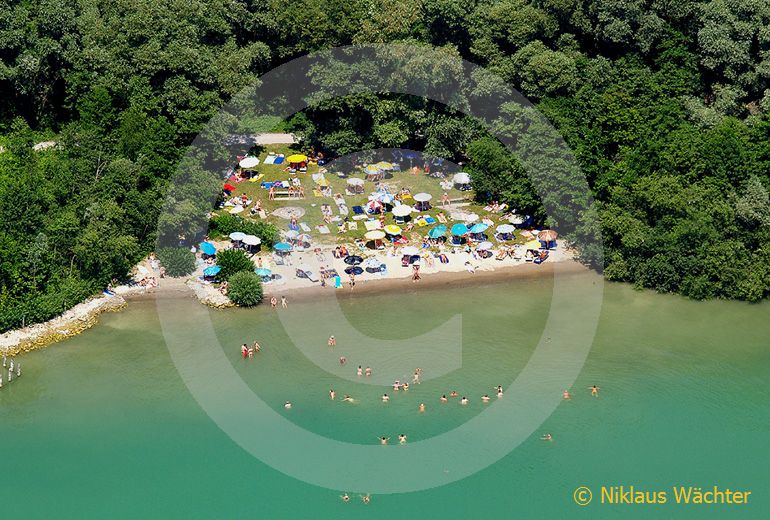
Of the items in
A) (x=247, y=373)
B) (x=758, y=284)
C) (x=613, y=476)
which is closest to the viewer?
(x=613, y=476)

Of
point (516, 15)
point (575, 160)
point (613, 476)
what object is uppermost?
point (516, 15)

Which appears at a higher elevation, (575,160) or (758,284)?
(575,160)

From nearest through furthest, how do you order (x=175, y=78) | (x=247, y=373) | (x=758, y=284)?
(x=247, y=373) < (x=758, y=284) < (x=175, y=78)

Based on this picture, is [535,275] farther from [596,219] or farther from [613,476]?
[613,476]

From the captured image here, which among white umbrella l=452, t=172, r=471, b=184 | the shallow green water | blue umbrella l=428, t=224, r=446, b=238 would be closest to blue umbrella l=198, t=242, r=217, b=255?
the shallow green water

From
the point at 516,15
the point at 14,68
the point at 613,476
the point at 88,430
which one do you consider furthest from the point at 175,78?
the point at 613,476

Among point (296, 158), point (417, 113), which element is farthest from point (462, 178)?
point (296, 158)

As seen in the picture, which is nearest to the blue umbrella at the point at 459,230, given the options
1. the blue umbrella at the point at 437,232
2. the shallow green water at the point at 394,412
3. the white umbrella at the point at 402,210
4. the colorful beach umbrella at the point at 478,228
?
the colorful beach umbrella at the point at 478,228

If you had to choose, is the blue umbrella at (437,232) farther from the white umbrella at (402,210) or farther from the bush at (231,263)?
the bush at (231,263)
